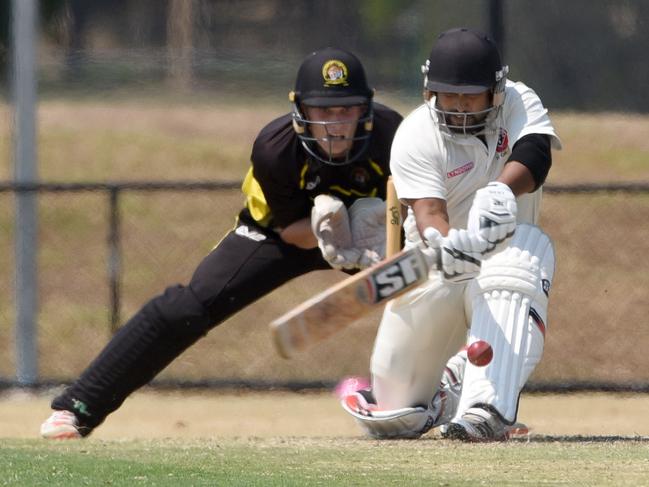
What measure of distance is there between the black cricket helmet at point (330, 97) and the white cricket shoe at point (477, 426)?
50.5 inches

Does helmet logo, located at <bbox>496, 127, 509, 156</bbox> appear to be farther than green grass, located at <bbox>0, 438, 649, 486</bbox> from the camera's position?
Yes

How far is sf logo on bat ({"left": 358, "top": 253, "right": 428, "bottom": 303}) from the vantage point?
17.9 ft

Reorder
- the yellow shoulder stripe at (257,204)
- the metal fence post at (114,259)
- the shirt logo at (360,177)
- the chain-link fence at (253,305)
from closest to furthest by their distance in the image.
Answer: the shirt logo at (360,177) → the yellow shoulder stripe at (257,204) → the metal fence post at (114,259) → the chain-link fence at (253,305)

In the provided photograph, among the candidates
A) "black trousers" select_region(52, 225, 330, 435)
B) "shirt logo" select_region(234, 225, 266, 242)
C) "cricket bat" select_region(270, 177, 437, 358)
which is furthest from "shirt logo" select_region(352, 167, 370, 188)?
"cricket bat" select_region(270, 177, 437, 358)

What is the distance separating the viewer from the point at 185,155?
56.3ft

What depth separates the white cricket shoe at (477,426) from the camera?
6070 millimetres

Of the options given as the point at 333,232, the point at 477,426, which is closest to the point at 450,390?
the point at 477,426

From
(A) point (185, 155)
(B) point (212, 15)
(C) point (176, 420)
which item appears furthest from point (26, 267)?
(B) point (212, 15)

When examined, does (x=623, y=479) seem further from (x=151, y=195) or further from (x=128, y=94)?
(x=128, y=94)

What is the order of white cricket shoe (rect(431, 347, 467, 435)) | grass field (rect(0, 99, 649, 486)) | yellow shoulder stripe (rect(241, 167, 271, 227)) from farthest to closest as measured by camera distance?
yellow shoulder stripe (rect(241, 167, 271, 227))
white cricket shoe (rect(431, 347, 467, 435))
grass field (rect(0, 99, 649, 486))

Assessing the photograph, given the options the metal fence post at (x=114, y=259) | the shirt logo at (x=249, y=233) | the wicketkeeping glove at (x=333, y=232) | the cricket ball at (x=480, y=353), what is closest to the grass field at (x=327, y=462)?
the cricket ball at (x=480, y=353)

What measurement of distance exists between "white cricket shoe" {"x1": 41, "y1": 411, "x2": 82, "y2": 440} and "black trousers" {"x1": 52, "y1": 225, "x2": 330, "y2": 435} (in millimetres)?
34

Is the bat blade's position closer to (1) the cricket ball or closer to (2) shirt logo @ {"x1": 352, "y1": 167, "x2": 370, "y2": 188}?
(1) the cricket ball

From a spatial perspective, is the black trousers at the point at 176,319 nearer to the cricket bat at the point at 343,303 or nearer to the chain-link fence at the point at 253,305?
the cricket bat at the point at 343,303
